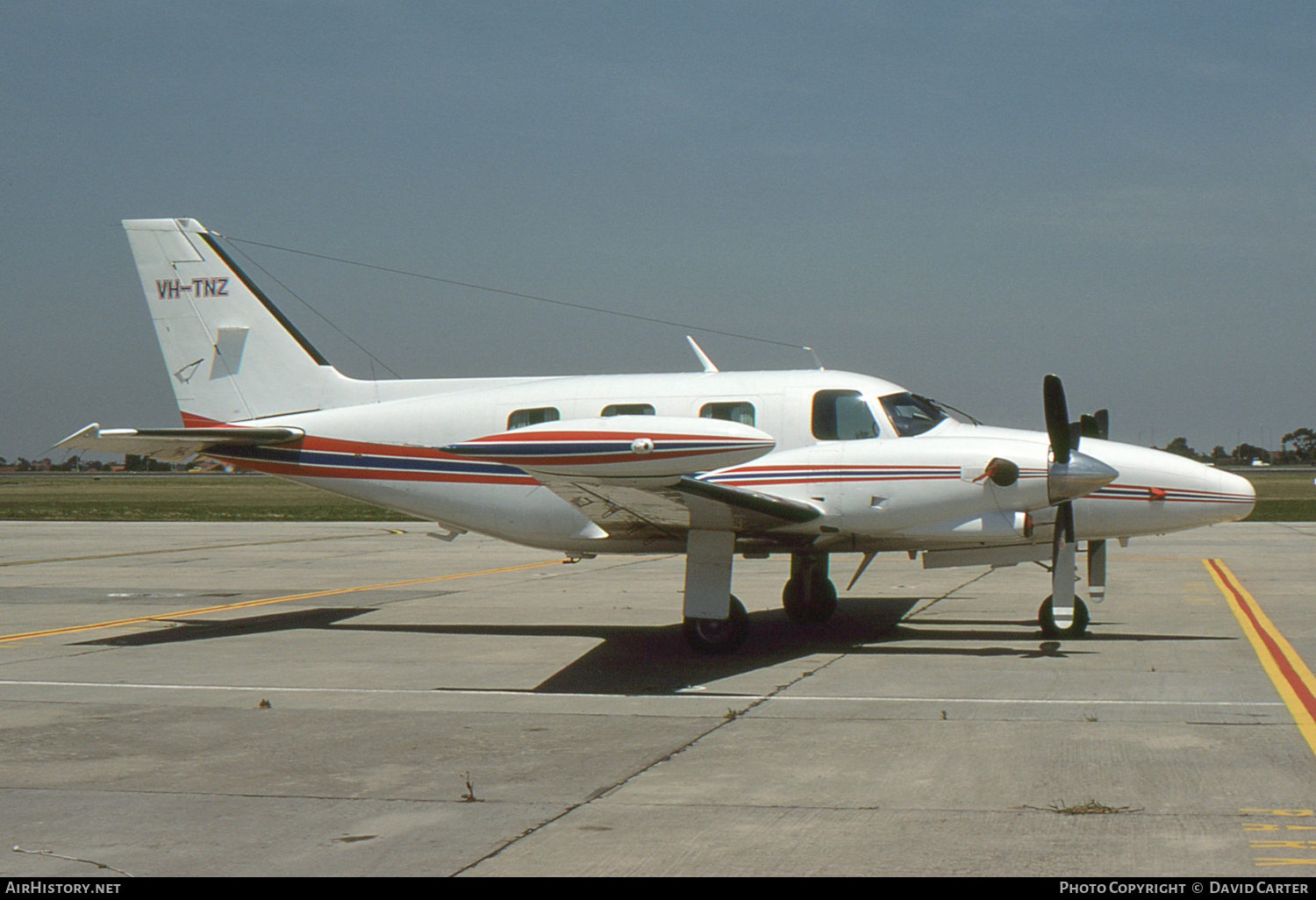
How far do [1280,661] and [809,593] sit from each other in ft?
17.0

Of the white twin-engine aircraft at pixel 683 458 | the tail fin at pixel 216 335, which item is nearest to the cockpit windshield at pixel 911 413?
the white twin-engine aircraft at pixel 683 458

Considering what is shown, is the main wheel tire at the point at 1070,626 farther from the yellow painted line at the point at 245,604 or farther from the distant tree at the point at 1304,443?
the distant tree at the point at 1304,443

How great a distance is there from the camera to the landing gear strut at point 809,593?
1424 cm

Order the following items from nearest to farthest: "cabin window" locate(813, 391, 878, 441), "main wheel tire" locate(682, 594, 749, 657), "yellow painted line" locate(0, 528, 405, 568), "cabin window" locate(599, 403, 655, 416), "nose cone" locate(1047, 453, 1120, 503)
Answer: "nose cone" locate(1047, 453, 1120, 503)
"main wheel tire" locate(682, 594, 749, 657)
"cabin window" locate(813, 391, 878, 441)
"cabin window" locate(599, 403, 655, 416)
"yellow painted line" locate(0, 528, 405, 568)

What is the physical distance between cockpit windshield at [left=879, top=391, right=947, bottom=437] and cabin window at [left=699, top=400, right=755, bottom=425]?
1448mm

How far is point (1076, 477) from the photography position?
11312 mm

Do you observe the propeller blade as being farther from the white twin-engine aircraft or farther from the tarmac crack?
the tarmac crack

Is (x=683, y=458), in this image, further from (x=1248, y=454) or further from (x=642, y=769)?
(x=1248, y=454)

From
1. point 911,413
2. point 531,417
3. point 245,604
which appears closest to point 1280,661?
point 911,413

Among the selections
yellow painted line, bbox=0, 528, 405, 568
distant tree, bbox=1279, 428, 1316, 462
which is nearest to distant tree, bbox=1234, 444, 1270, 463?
distant tree, bbox=1279, 428, 1316, 462

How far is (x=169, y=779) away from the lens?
7.00m

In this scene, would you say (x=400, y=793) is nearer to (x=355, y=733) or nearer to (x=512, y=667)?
(x=355, y=733)

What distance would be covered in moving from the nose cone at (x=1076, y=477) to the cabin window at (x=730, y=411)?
3228 millimetres

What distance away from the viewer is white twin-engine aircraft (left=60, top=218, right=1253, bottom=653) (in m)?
10.8
